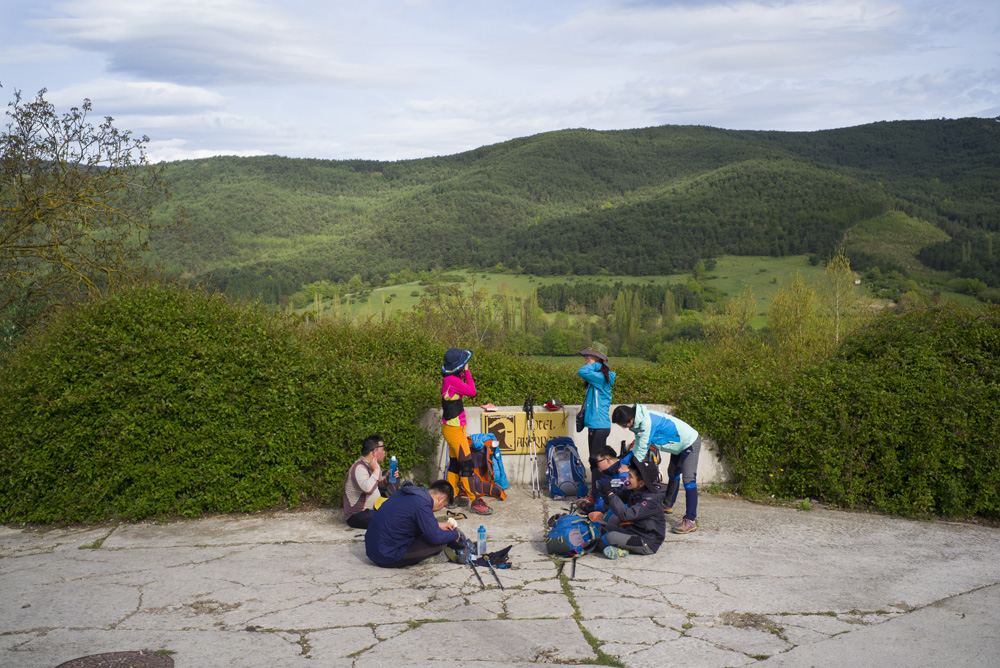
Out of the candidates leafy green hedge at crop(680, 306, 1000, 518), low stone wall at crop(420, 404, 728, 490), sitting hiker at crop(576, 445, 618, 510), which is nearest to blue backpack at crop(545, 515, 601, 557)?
sitting hiker at crop(576, 445, 618, 510)

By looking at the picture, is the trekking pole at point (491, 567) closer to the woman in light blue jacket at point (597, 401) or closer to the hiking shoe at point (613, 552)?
the hiking shoe at point (613, 552)

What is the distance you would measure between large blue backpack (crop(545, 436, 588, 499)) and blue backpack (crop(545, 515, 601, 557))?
203 centimetres

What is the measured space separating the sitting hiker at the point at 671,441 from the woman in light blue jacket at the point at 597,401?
2.98 feet

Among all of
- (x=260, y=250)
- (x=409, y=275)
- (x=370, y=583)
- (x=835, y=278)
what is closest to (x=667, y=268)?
(x=409, y=275)

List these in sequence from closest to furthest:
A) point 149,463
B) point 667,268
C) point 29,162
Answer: point 149,463 < point 29,162 < point 667,268

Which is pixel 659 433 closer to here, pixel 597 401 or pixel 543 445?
pixel 597 401

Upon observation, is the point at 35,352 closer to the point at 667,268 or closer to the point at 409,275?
the point at 409,275

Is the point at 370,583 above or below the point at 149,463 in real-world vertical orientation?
below

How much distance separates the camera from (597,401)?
8.93 m

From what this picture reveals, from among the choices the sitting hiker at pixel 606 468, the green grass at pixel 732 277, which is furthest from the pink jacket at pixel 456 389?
the green grass at pixel 732 277

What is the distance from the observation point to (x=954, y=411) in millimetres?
9039

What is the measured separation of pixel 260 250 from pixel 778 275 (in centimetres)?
7398

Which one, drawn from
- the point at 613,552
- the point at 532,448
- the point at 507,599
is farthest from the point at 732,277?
the point at 507,599

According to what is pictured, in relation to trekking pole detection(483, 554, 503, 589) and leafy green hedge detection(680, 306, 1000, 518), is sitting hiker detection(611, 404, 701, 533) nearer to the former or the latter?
leafy green hedge detection(680, 306, 1000, 518)
